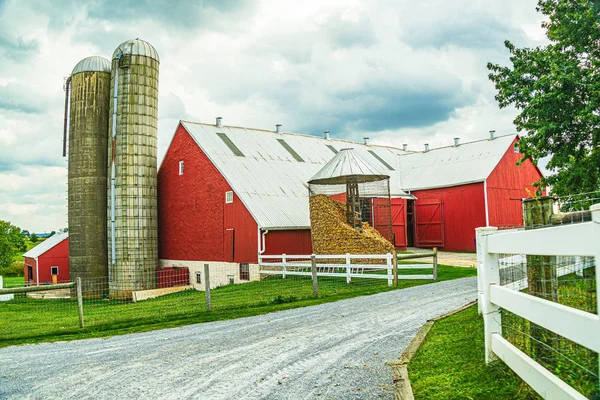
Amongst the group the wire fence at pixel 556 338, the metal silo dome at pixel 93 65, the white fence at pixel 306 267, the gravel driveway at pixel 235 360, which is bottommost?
the gravel driveway at pixel 235 360

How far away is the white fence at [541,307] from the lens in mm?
2838

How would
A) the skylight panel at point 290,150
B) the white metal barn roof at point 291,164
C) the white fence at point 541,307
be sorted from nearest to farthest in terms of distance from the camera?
the white fence at point 541,307, the white metal barn roof at point 291,164, the skylight panel at point 290,150

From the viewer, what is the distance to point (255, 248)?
76.8 ft

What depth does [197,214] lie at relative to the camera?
2711 centimetres

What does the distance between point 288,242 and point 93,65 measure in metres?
14.7

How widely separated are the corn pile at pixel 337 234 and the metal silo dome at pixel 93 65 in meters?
14.8

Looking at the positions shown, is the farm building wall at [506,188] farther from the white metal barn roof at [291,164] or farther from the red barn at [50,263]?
the red barn at [50,263]

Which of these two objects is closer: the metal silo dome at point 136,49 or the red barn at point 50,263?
the metal silo dome at point 136,49

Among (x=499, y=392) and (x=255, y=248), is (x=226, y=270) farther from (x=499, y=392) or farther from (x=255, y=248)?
(x=499, y=392)

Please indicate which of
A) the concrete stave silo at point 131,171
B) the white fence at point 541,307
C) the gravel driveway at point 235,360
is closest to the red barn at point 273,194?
the concrete stave silo at point 131,171

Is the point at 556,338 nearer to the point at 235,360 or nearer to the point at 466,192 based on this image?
the point at 235,360

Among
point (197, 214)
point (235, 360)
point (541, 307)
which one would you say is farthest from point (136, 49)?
point (541, 307)

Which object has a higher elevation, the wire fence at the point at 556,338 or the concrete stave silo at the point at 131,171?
the concrete stave silo at the point at 131,171

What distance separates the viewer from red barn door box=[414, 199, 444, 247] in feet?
98.4
